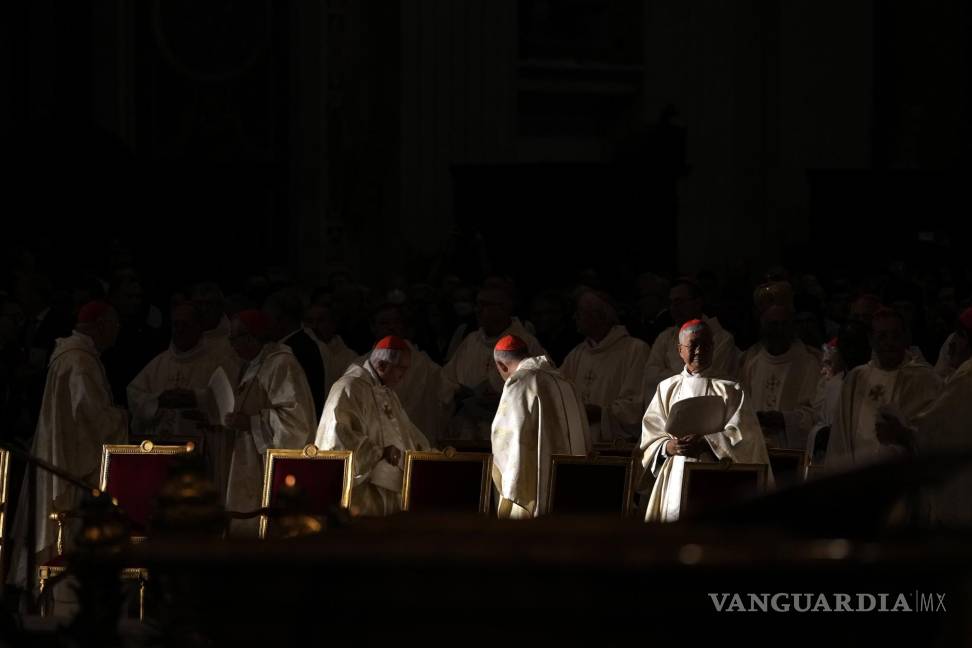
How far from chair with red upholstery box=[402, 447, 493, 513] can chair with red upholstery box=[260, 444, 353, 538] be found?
0.32 metres

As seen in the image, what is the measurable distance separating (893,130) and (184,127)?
27.4 ft

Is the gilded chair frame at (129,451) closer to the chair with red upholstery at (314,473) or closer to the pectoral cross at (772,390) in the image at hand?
the chair with red upholstery at (314,473)

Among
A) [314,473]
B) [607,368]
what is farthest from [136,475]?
[607,368]

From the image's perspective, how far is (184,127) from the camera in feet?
65.9

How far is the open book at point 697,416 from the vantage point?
326 inches

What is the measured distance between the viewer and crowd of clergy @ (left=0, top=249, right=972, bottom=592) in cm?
875

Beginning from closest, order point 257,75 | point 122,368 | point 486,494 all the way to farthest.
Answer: point 486,494 < point 122,368 < point 257,75

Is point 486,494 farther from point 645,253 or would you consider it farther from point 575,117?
point 575,117

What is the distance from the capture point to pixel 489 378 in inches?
456

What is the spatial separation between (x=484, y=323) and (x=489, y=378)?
0.38 metres

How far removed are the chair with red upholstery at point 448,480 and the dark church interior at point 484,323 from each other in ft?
0.07

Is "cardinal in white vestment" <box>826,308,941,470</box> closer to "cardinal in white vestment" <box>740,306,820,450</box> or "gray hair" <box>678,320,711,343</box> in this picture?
"gray hair" <box>678,320,711,343</box>

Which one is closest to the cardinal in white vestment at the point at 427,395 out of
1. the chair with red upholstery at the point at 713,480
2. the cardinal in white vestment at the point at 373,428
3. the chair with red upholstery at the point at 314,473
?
the cardinal in white vestment at the point at 373,428

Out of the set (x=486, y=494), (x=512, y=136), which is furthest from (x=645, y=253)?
(x=486, y=494)
